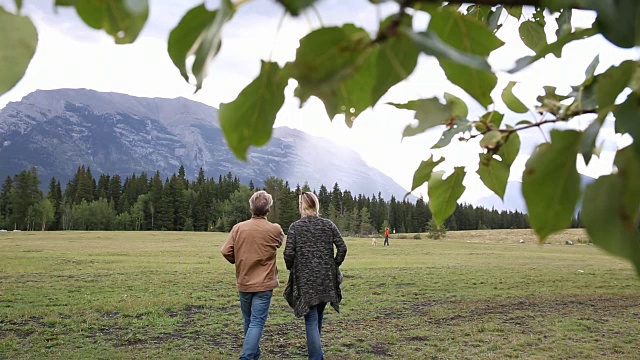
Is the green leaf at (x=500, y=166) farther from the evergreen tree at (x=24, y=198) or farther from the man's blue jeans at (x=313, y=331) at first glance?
the evergreen tree at (x=24, y=198)

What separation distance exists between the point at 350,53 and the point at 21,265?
20.4 meters

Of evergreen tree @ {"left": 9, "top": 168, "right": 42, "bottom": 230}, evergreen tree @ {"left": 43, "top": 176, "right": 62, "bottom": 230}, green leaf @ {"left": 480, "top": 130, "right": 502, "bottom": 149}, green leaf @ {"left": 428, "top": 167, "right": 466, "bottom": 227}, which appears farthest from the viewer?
evergreen tree @ {"left": 43, "top": 176, "right": 62, "bottom": 230}

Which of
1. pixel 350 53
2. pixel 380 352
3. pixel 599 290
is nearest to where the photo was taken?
pixel 350 53

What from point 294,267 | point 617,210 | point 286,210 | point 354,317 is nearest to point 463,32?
point 617,210

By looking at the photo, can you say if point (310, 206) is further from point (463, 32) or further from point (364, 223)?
point (364, 223)

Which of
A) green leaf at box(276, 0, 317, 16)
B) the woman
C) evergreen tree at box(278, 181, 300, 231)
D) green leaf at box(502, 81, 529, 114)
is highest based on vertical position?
evergreen tree at box(278, 181, 300, 231)

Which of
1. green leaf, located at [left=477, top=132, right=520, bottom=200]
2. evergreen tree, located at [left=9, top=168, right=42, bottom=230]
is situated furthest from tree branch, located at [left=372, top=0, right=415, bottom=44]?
evergreen tree, located at [left=9, top=168, right=42, bottom=230]

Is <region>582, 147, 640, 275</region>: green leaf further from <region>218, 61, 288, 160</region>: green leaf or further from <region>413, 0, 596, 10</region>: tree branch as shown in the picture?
Result: <region>218, 61, 288, 160</region>: green leaf

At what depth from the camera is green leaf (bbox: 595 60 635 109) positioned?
0.41 meters

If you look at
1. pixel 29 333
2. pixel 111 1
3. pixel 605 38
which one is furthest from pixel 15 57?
pixel 29 333

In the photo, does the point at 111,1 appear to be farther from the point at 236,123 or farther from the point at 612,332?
the point at 612,332

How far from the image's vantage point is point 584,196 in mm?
383

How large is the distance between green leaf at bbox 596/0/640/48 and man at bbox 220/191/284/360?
4.62 metres

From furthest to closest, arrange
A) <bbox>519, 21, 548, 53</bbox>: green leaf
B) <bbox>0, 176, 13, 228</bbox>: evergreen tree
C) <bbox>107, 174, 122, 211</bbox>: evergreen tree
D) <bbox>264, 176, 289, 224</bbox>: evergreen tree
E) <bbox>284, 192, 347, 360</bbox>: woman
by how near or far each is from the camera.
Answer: <bbox>107, 174, 122, 211</bbox>: evergreen tree < <bbox>0, 176, 13, 228</bbox>: evergreen tree < <bbox>264, 176, 289, 224</bbox>: evergreen tree < <bbox>284, 192, 347, 360</bbox>: woman < <bbox>519, 21, 548, 53</bbox>: green leaf
